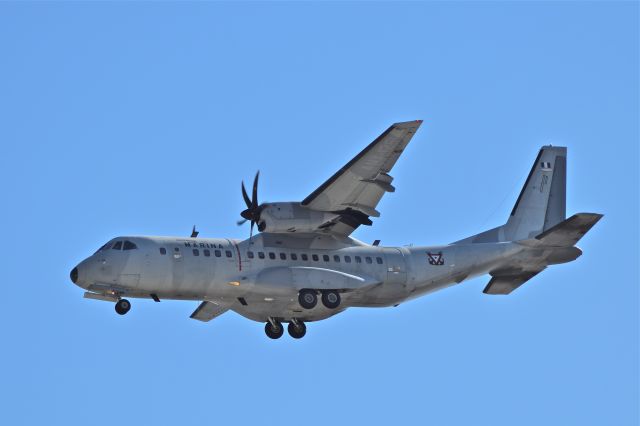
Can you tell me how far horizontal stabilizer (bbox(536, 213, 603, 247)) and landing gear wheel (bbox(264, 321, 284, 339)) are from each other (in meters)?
6.66

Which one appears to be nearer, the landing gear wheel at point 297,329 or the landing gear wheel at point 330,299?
the landing gear wheel at point 330,299

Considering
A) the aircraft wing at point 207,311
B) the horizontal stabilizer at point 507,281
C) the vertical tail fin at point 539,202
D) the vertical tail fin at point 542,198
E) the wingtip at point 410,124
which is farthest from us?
the vertical tail fin at point 542,198

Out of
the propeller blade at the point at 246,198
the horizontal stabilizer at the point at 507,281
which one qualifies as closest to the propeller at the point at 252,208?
the propeller blade at the point at 246,198

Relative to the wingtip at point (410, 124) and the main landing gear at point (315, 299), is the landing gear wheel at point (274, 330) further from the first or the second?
the wingtip at point (410, 124)

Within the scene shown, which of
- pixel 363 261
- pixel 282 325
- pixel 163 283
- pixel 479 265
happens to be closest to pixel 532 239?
pixel 479 265

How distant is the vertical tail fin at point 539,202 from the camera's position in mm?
34969

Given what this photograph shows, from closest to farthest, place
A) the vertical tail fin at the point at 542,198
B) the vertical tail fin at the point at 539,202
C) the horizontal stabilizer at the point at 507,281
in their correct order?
the horizontal stabilizer at the point at 507,281, the vertical tail fin at the point at 539,202, the vertical tail fin at the point at 542,198

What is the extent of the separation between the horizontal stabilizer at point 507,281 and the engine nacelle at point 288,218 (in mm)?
5166

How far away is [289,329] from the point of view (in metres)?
33.1

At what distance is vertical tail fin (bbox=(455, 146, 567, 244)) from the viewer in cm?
3497

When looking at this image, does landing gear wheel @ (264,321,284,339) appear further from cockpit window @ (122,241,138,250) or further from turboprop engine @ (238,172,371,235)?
cockpit window @ (122,241,138,250)

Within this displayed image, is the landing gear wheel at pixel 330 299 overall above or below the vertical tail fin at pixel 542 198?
below

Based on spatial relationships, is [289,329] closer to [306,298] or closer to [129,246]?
[306,298]

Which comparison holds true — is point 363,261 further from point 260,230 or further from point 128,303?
point 128,303
